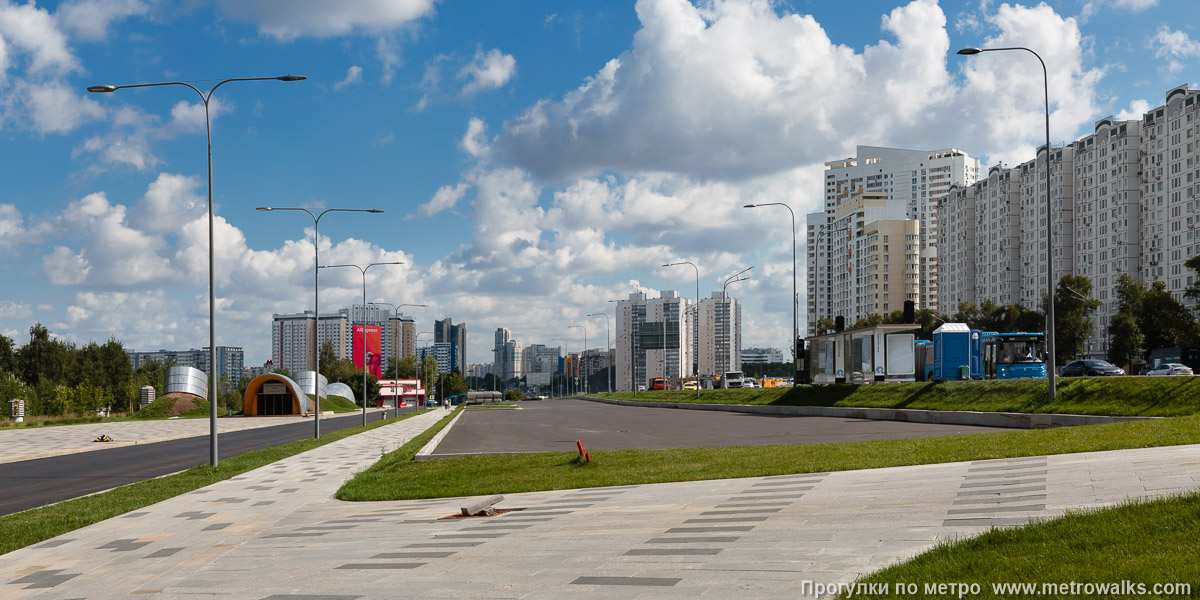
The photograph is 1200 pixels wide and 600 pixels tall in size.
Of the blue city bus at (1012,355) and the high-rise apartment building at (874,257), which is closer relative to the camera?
the blue city bus at (1012,355)

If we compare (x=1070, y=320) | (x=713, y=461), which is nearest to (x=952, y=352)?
(x=713, y=461)

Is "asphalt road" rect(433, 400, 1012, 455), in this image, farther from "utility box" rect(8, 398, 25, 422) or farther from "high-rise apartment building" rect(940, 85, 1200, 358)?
"high-rise apartment building" rect(940, 85, 1200, 358)

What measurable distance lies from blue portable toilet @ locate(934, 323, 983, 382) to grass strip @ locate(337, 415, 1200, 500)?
22491mm

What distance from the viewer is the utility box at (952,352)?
125ft

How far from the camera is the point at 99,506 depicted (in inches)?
581

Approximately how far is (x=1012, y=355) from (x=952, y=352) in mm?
3742

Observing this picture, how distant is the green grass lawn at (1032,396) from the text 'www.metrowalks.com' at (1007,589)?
64.6 feet

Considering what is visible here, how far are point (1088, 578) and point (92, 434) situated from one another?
4689cm

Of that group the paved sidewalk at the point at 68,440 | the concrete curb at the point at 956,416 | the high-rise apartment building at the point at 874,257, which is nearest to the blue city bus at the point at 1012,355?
the concrete curb at the point at 956,416

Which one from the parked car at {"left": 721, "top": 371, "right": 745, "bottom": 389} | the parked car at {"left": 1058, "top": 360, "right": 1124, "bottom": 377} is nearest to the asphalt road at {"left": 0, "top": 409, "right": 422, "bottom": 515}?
the parked car at {"left": 1058, "top": 360, "right": 1124, "bottom": 377}

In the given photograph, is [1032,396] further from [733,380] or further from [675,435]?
[733,380]

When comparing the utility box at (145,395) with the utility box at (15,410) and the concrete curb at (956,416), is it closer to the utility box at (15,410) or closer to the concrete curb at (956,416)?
the utility box at (15,410)

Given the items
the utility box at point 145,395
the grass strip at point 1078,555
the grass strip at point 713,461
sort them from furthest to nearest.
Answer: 1. the utility box at point 145,395
2. the grass strip at point 713,461
3. the grass strip at point 1078,555

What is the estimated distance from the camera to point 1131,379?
2608cm
